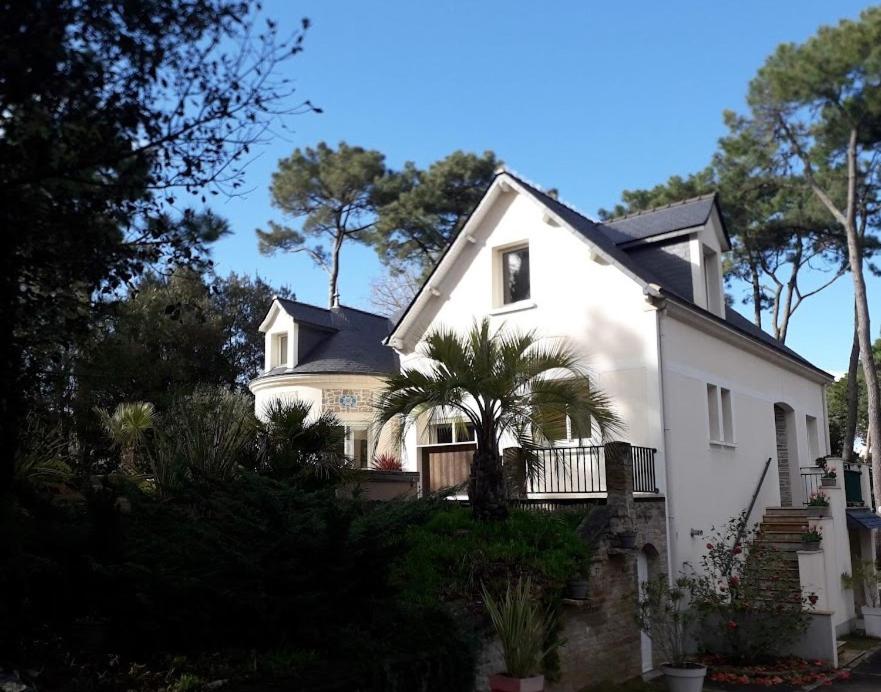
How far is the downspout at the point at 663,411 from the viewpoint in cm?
1408

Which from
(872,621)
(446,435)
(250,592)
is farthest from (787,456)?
(250,592)

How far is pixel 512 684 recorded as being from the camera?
8.30 m

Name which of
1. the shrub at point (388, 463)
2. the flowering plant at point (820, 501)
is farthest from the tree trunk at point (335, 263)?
the flowering plant at point (820, 501)

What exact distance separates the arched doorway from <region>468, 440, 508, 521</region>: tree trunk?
11.8 metres

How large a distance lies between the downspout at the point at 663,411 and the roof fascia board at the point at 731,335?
8.0 inches

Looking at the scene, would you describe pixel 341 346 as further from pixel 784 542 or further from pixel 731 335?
pixel 784 542

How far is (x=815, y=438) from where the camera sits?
23281 mm

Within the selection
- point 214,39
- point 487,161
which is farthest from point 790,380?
point 214,39

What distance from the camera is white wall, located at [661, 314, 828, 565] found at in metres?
14.8

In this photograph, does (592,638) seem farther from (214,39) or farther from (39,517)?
(214,39)

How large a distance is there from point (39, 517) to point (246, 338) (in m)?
25.6

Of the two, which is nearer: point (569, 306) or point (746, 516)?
point (569, 306)

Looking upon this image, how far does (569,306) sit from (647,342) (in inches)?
79.2

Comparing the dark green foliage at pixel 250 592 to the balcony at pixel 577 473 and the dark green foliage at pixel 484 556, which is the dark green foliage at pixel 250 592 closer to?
the dark green foliage at pixel 484 556
